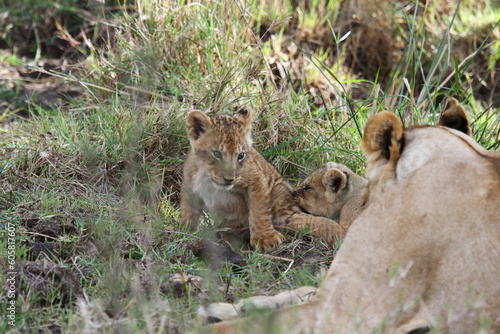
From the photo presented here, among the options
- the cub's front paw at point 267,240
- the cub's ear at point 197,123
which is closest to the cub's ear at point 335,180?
the cub's front paw at point 267,240

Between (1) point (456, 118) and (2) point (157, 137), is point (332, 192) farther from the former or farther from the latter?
(1) point (456, 118)

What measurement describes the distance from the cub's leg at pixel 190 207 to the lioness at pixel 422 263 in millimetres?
2029

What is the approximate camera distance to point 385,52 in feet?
28.7

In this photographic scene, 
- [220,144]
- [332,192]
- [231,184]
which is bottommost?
[332,192]

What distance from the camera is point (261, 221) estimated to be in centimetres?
477

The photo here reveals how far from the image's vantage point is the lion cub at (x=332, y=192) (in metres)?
5.05

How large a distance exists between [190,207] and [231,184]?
1.41 feet

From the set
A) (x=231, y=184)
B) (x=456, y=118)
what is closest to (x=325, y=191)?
(x=231, y=184)

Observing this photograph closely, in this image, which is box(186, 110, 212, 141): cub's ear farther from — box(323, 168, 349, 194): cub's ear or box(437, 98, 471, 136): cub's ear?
box(437, 98, 471, 136): cub's ear

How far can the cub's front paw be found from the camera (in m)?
4.63

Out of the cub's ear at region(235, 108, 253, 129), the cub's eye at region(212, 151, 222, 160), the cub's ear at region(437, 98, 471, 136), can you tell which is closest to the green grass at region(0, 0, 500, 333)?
the cub's eye at region(212, 151, 222, 160)

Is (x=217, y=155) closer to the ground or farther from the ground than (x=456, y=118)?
closer to the ground

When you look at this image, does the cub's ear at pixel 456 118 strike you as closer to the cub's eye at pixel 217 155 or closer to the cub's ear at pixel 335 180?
the cub's ear at pixel 335 180

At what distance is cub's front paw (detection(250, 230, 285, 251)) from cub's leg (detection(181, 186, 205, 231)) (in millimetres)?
422
